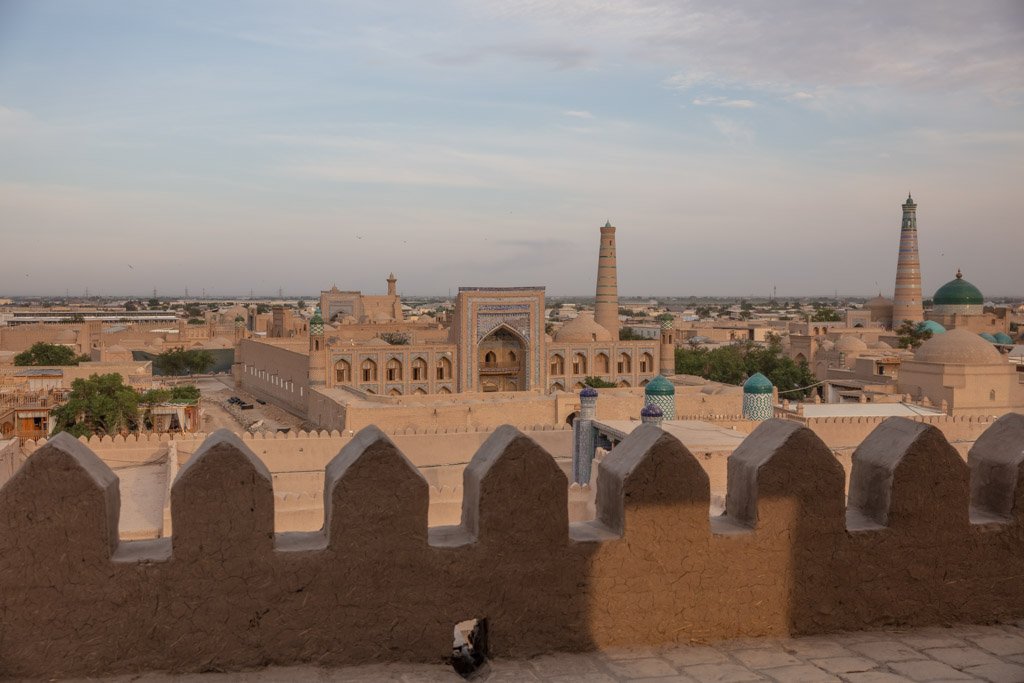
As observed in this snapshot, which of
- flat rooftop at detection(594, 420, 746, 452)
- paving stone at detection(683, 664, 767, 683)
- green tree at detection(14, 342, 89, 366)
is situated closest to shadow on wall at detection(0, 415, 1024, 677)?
paving stone at detection(683, 664, 767, 683)

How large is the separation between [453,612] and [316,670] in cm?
43

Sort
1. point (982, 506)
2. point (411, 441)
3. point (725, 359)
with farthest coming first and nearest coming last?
point (725, 359)
point (411, 441)
point (982, 506)

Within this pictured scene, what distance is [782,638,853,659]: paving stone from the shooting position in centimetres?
299

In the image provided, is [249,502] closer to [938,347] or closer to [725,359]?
[938,347]

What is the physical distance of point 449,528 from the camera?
3049mm

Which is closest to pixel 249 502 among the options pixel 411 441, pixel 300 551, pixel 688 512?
pixel 300 551

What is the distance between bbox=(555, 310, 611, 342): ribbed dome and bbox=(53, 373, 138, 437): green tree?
18.9 meters

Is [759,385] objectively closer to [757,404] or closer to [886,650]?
[757,404]

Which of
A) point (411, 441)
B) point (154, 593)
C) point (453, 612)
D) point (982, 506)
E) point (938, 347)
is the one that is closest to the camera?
point (154, 593)

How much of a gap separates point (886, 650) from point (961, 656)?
0.75 ft

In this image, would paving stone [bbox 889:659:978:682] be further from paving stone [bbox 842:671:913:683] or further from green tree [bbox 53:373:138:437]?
green tree [bbox 53:373:138:437]

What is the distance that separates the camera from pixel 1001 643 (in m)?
3.14

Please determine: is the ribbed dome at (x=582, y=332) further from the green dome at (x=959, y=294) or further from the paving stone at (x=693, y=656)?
the paving stone at (x=693, y=656)

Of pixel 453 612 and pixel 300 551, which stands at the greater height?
pixel 300 551
